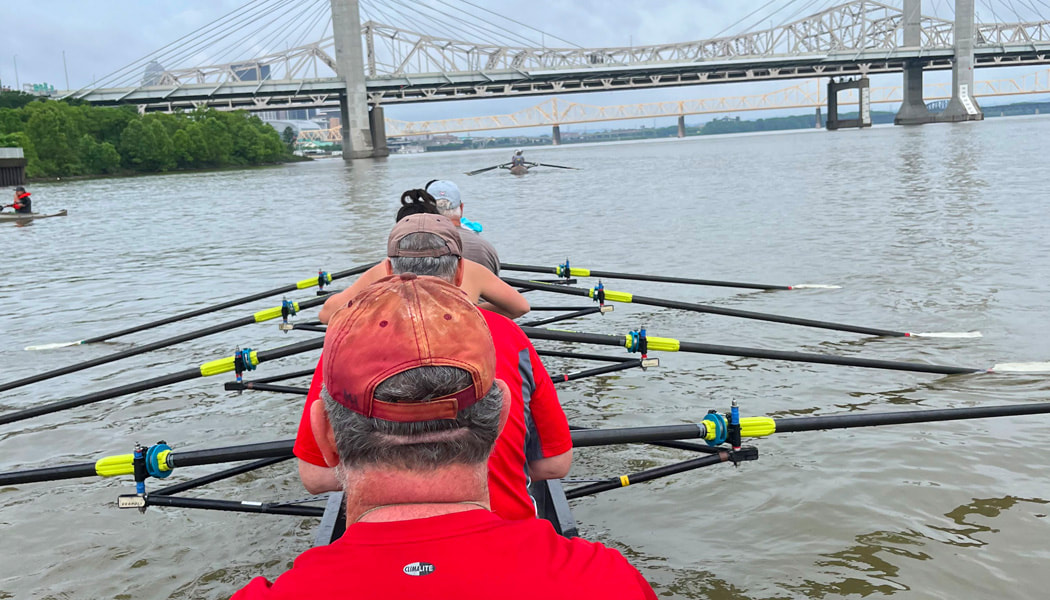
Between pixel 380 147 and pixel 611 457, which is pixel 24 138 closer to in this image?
pixel 380 147

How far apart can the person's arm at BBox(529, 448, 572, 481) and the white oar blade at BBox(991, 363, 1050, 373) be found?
3906 millimetres

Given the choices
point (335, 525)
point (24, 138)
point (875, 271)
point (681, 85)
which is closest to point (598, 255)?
point (875, 271)

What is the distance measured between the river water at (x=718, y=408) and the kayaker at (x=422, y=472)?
2.25 meters

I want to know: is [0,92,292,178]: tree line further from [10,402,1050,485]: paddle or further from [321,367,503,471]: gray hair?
[321,367,503,471]: gray hair

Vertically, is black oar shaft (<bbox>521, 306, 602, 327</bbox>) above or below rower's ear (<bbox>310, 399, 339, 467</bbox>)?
below

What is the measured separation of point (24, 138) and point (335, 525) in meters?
59.0

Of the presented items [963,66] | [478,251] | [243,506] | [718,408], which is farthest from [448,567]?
[963,66]

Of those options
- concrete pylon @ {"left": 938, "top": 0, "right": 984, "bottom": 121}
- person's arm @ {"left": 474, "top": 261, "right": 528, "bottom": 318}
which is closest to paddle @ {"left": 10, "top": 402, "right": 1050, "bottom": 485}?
person's arm @ {"left": 474, "top": 261, "right": 528, "bottom": 318}

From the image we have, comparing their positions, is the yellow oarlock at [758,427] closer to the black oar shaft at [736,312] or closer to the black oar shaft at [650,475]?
the black oar shaft at [650,475]

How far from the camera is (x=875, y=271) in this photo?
33.1 feet

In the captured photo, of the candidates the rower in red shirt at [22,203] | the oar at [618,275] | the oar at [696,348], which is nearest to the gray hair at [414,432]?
the oar at [696,348]

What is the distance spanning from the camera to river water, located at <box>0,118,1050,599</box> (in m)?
3.49

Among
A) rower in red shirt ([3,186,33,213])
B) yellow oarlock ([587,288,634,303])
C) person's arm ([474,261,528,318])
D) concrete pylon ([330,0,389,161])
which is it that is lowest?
yellow oarlock ([587,288,634,303])

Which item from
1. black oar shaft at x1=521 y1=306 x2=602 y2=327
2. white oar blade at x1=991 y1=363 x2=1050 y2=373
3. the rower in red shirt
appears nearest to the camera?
white oar blade at x1=991 y1=363 x2=1050 y2=373
